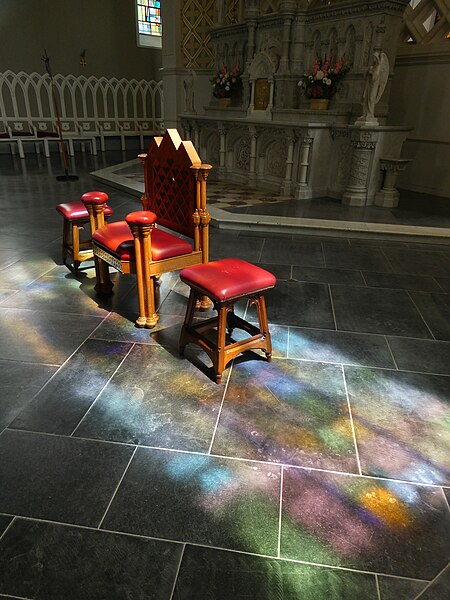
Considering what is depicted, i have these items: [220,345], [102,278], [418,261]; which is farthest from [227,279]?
[418,261]

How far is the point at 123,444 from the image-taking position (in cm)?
186

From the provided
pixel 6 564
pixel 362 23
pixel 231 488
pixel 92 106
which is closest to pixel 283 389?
pixel 231 488

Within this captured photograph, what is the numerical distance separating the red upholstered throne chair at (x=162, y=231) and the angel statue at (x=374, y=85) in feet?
11.8

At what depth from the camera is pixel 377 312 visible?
3131 millimetres

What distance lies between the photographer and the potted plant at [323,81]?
601cm

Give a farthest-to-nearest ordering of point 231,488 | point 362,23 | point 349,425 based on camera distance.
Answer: point 362,23 → point 349,425 → point 231,488

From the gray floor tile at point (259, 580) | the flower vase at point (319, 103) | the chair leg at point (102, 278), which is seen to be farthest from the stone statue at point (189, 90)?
the gray floor tile at point (259, 580)

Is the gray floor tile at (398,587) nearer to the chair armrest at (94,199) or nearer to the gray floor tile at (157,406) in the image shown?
the gray floor tile at (157,406)

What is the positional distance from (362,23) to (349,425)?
587 cm

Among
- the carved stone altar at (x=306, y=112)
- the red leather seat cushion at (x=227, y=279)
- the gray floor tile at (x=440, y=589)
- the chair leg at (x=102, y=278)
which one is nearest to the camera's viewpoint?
the gray floor tile at (x=440, y=589)

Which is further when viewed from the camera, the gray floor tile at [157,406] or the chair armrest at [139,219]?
the chair armrest at [139,219]

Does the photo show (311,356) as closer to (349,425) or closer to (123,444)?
(349,425)

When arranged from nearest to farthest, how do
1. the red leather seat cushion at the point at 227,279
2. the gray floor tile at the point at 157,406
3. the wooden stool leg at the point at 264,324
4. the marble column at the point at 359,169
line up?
the gray floor tile at the point at 157,406 → the red leather seat cushion at the point at 227,279 → the wooden stool leg at the point at 264,324 → the marble column at the point at 359,169

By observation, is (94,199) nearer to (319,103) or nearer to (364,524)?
(364,524)
